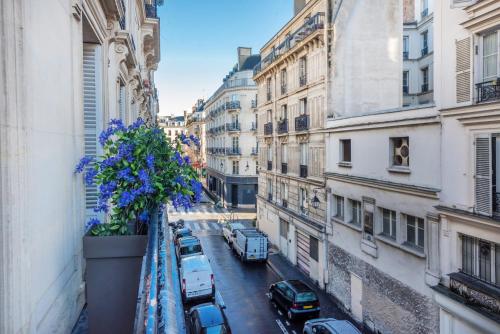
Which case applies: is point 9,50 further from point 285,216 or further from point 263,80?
point 263,80

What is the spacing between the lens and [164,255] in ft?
11.1

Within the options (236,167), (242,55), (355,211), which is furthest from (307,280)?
(242,55)

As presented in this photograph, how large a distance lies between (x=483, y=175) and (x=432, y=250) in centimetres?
325

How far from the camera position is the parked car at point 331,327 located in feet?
46.5

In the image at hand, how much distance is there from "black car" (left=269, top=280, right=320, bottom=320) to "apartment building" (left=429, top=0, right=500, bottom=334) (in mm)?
6530

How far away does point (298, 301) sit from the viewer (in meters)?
18.0

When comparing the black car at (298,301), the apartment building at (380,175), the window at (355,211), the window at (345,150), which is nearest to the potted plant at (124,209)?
the apartment building at (380,175)

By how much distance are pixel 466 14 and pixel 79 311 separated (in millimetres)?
12685

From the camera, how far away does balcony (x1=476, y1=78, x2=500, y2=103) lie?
10875mm

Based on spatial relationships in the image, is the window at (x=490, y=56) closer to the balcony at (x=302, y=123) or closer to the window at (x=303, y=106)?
the balcony at (x=302, y=123)

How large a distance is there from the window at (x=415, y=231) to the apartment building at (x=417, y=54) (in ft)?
47.0

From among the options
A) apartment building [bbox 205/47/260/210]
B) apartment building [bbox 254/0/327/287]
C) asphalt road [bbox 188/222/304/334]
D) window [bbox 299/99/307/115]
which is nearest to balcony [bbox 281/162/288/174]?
apartment building [bbox 254/0/327/287]

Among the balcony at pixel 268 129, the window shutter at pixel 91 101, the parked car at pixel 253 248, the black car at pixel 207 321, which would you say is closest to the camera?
the window shutter at pixel 91 101

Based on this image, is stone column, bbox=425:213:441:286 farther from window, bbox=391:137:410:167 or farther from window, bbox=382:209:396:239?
window, bbox=391:137:410:167
